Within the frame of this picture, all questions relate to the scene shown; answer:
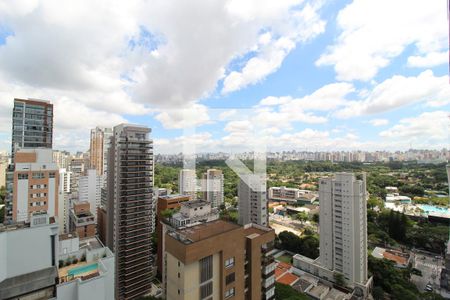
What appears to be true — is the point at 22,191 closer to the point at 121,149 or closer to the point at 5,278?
the point at 121,149

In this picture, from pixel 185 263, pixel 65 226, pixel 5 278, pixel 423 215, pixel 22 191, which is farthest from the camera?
pixel 423 215

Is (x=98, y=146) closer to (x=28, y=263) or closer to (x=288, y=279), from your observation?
(x=288, y=279)

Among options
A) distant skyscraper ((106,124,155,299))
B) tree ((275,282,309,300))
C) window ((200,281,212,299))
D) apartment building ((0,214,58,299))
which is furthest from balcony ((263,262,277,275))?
distant skyscraper ((106,124,155,299))

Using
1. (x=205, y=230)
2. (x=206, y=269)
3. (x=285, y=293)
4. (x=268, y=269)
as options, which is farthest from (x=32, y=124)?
(x=285, y=293)

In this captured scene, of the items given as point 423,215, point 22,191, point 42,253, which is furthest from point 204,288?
point 423,215

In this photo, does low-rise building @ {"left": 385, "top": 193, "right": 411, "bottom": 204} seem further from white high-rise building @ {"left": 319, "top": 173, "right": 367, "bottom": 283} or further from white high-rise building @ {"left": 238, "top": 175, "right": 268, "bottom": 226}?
white high-rise building @ {"left": 238, "top": 175, "right": 268, "bottom": 226}
